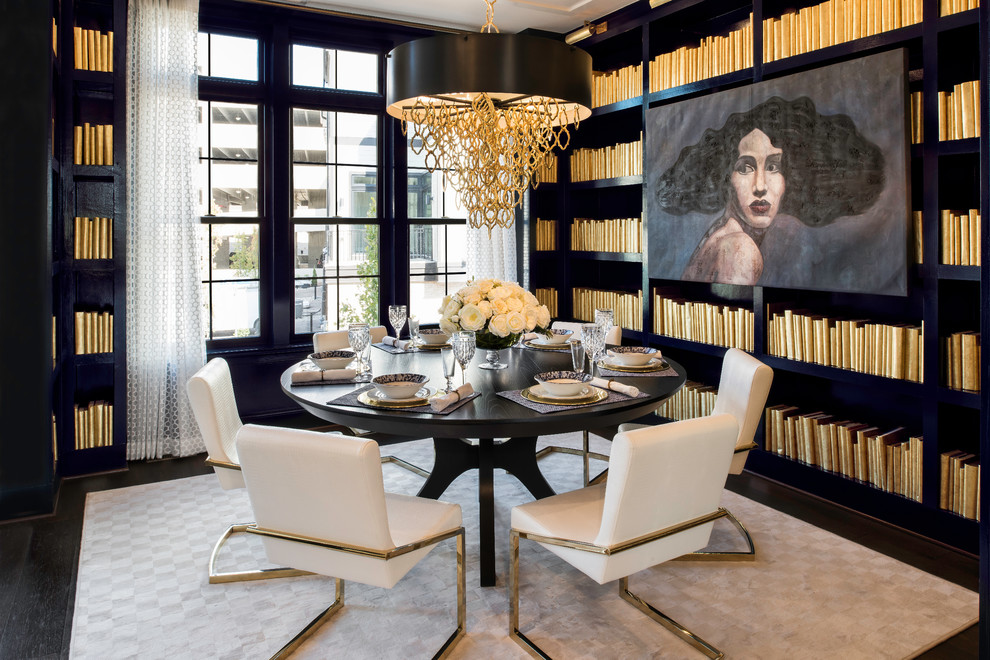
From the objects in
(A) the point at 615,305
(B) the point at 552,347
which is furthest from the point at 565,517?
(A) the point at 615,305

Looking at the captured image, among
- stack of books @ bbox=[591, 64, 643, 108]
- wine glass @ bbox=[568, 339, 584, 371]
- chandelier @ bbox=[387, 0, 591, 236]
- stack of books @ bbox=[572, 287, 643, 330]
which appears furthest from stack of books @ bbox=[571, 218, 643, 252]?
wine glass @ bbox=[568, 339, 584, 371]

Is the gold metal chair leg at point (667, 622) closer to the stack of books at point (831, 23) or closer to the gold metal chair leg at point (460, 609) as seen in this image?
the gold metal chair leg at point (460, 609)

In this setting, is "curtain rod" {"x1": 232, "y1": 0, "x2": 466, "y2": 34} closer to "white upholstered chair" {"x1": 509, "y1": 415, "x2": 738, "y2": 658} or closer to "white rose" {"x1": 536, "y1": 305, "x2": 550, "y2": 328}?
"white rose" {"x1": 536, "y1": 305, "x2": 550, "y2": 328}

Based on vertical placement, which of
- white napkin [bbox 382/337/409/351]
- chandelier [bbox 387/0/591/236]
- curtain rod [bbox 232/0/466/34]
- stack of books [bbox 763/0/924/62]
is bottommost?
white napkin [bbox 382/337/409/351]

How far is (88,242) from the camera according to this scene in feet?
13.6

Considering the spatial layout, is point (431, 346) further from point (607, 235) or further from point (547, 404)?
point (607, 235)

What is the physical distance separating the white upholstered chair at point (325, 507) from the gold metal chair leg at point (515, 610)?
0.25 meters

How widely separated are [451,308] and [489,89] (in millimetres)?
920

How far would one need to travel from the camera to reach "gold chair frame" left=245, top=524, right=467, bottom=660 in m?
2.05

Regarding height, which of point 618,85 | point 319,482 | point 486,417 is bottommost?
point 319,482

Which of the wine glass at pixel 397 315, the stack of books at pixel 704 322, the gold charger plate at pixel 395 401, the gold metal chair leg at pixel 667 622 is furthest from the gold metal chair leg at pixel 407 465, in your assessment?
the stack of books at pixel 704 322

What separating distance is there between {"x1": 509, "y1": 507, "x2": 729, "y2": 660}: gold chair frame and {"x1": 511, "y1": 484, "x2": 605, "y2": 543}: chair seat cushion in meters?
0.02

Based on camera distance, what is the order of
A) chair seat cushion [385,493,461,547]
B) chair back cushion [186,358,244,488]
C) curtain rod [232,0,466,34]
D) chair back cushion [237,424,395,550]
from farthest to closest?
curtain rod [232,0,466,34]
chair back cushion [186,358,244,488]
chair seat cushion [385,493,461,547]
chair back cushion [237,424,395,550]

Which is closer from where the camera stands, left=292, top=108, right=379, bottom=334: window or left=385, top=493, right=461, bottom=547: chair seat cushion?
left=385, top=493, right=461, bottom=547: chair seat cushion
